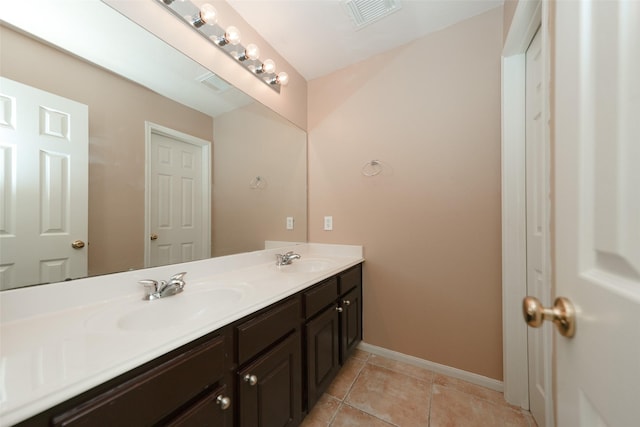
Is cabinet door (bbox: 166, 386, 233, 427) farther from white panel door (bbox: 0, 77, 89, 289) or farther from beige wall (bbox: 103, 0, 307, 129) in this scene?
beige wall (bbox: 103, 0, 307, 129)

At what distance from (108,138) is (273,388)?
1.25 meters

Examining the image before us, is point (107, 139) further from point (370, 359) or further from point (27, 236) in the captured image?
point (370, 359)

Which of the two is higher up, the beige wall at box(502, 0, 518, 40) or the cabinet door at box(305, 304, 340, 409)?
the beige wall at box(502, 0, 518, 40)

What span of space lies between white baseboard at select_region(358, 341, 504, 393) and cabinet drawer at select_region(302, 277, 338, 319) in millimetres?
746

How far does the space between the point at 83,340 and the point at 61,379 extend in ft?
0.62

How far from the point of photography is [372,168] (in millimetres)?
1855

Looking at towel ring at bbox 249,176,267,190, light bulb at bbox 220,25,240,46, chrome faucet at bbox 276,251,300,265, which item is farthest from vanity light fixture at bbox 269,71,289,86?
chrome faucet at bbox 276,251,300,265

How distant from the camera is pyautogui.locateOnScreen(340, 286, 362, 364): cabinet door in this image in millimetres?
1534

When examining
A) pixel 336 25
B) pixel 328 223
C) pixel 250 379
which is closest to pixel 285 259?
pixel 328 223

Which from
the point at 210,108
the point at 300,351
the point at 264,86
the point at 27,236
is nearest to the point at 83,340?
the point at 27,236

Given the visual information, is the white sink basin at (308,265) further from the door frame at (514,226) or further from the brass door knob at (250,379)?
the door frame at (514,226)

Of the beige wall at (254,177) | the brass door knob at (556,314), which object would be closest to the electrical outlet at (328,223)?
the beige wall at (254,177)

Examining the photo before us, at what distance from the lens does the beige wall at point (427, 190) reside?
4.83 feet

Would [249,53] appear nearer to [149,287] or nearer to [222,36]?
[222,36]
